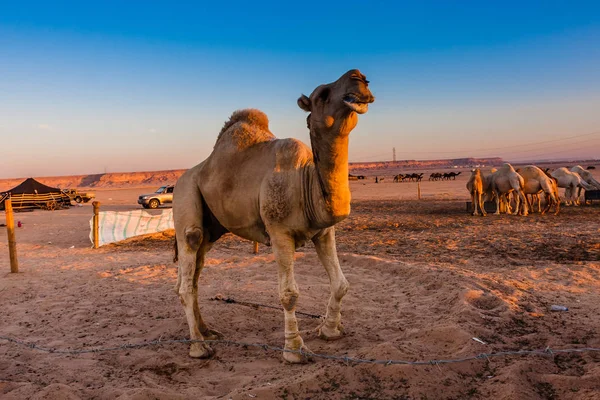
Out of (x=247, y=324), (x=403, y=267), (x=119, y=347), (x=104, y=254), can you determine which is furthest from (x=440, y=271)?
(x=104, y=254)

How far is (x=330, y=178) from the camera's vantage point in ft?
13.3

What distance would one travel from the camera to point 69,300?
299 inches

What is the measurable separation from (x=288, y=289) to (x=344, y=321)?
1835 mm

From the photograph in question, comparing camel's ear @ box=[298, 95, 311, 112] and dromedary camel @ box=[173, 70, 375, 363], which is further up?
camel's ear @ box=[298, 95, 311, 112]

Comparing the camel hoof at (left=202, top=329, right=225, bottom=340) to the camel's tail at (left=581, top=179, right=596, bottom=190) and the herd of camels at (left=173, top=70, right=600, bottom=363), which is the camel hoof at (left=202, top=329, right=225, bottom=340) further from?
the camel's tail at (left=581, top=179, right=596, bottom=190)

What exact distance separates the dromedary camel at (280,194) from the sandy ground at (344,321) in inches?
24.7

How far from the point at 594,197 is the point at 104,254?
23300 millimetres

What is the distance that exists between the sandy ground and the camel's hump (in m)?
2.59

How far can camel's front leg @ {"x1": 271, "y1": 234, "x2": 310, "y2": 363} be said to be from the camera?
4.52 metres

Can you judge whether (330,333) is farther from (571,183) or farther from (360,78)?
(571,183)

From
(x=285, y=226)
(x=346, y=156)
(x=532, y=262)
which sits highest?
(x=346, y=156)

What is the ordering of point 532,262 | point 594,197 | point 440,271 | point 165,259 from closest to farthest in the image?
point 440,271 < point 532,262 < point 165,259 < point 594,197

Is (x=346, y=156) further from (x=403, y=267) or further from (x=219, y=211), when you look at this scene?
(x=403, y=267)

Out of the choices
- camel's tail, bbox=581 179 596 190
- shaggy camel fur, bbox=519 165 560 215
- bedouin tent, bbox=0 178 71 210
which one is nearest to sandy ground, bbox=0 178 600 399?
shaggy camel fur, bbox=519 165 560 215
